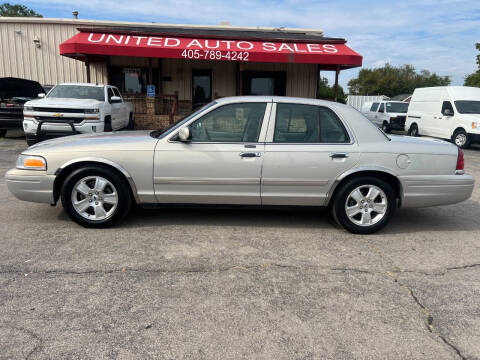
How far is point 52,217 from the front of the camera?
478 centimetres

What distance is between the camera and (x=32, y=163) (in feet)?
14.0

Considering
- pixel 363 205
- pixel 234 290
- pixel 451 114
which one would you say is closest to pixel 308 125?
pixel 363 205

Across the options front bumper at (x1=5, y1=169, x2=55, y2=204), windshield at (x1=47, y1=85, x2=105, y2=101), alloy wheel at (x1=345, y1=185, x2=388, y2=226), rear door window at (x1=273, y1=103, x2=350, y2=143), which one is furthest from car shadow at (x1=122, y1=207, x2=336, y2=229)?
windshield at (x1=47, y1=85, x2=105, y2=101)

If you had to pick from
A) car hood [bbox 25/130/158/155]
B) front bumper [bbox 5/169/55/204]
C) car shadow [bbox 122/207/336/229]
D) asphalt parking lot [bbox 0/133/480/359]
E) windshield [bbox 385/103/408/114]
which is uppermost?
windshield [bbox 385/103/408/114]

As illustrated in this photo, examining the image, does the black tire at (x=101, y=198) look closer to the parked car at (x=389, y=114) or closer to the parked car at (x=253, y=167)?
the parked car at (x=253, y=167)

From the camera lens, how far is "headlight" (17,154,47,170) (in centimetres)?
424

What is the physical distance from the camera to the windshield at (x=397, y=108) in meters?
19.9

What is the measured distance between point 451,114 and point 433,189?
12.2 m

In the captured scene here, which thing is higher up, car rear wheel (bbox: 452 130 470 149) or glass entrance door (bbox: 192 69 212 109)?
glass entrance door (bbox: 192 69 212 109)

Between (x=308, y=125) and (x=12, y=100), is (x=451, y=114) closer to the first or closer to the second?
(x=308, y=125)

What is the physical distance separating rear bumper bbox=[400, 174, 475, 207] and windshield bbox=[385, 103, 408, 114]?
54.5ft

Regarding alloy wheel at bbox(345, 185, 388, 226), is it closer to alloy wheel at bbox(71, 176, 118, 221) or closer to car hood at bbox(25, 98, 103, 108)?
alloy wheel at bbox(71, 176, 118, 221)

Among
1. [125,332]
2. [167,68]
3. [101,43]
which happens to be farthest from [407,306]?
[167,68]

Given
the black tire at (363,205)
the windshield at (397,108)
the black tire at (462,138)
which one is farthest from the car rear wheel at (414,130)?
the black tire at (363,205)
